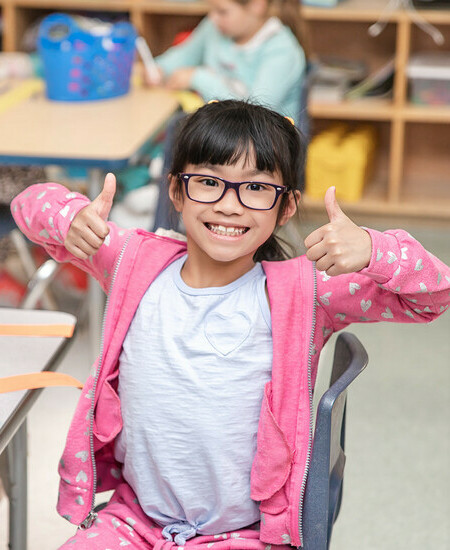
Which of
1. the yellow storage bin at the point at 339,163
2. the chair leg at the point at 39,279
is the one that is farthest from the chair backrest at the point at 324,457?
the yellow storage bin at the point at 339,163

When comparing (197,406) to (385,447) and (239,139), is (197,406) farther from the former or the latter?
(385,447)

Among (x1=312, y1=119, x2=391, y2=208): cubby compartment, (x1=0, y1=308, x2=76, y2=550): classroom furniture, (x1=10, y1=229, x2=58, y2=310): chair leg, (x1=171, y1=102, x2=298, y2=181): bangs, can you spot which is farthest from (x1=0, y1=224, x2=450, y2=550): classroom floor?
(x1=312, y1=119, x2=391, y2=208): cubby compartment

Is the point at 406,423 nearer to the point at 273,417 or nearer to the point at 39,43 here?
the point at 273,417

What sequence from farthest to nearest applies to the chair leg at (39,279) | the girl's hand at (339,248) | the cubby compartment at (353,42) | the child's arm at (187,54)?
1. the cubby compartment at (353,42)
2. the child's arm at (187,54)
3. the chair leg at (39,279)
4. the girl's hand at (339,248)

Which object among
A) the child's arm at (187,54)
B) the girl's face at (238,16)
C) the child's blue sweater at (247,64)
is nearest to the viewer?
the child's blue sweater at (247,64)

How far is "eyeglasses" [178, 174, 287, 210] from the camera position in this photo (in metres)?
1.17

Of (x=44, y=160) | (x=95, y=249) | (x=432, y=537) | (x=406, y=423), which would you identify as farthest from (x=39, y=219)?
(x=406, y=423)

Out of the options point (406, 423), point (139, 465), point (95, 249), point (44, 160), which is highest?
point (95, 249)

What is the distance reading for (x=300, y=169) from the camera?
4.31 feet

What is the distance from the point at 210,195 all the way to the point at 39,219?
26cm

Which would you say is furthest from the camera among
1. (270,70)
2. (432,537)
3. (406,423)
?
(270,70)

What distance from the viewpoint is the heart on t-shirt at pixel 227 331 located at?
1191 millimetres

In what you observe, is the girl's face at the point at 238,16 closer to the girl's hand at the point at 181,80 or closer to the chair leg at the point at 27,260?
the girl's hand at the point at 181,80

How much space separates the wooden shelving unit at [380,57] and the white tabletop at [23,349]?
2.36m
